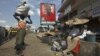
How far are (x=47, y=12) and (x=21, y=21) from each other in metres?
22.8

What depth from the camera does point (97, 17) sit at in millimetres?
16281

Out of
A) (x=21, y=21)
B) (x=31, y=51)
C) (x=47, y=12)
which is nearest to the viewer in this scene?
(x=21, y=21)

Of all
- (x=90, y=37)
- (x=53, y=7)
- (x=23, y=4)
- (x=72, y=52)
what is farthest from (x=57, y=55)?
(x=53, y=7)

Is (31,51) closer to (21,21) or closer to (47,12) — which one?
(21,21)

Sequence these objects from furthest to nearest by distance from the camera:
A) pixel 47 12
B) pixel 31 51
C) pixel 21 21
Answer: pixel 47 12
pixel 31 51
pixel 21 21

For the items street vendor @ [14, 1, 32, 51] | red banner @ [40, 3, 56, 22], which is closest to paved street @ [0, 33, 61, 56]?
street vendor @ [14, 1, 32, 51]

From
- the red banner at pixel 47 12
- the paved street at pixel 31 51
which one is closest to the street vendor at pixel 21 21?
the paved street at pixel 31 51

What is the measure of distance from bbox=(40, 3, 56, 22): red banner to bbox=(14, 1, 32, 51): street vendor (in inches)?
783

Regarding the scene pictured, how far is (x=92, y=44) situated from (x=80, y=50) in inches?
39.6

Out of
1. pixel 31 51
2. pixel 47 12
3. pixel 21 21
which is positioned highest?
pixel 47 12

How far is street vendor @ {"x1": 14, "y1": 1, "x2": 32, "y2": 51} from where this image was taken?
39.7 feet

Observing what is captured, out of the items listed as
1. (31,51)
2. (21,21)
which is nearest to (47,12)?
(31,51)

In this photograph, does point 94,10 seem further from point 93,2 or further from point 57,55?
point 57,55

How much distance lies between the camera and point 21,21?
12.4m
